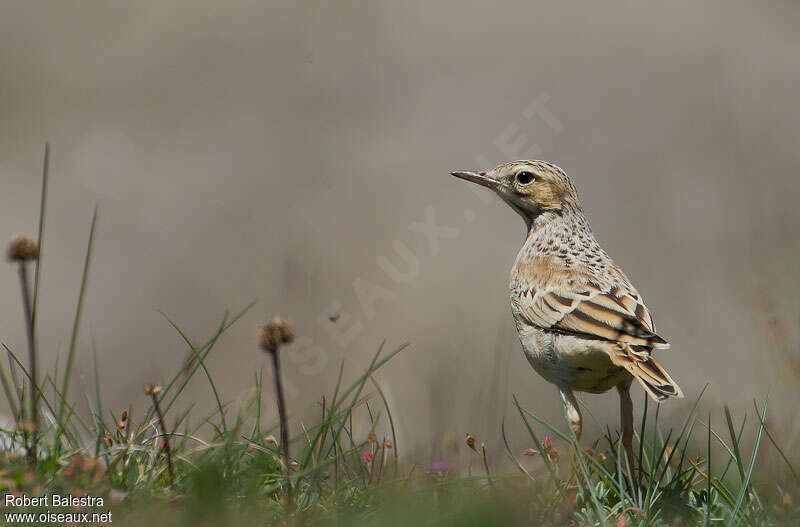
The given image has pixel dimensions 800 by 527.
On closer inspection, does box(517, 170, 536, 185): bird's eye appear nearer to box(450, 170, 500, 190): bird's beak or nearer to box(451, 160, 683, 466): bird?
box(451, 160, 683, 466): bird

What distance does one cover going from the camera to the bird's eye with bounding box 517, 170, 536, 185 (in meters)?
6.35

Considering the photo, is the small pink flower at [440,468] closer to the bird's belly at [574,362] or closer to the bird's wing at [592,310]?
the bird's belly at [574,362]

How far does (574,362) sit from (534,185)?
1.84m

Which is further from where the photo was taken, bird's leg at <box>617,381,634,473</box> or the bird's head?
the bird's head

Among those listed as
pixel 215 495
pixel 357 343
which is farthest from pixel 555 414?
pixel 215 495

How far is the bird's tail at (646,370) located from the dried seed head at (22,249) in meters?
2.84

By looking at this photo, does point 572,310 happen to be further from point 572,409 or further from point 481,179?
point 481,179

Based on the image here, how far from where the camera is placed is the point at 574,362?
4.89 m

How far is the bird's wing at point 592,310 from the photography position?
4.68 metres

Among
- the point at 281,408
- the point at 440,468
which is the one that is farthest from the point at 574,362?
the point at 281,408

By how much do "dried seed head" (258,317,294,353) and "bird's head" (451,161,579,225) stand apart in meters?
3.32

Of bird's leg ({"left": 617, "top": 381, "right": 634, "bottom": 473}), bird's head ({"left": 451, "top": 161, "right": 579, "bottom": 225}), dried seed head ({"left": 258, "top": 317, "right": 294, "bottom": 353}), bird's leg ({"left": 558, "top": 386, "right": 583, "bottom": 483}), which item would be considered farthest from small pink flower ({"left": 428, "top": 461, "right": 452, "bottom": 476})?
bird's head ({"left": 451, "top": 161, "right": 579, "bottom": 225})

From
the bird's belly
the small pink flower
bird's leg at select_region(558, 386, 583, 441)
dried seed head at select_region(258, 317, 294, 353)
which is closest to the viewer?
dried seed head at select_region(258, 317, 294, 353)

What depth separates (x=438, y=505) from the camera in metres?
3.85
